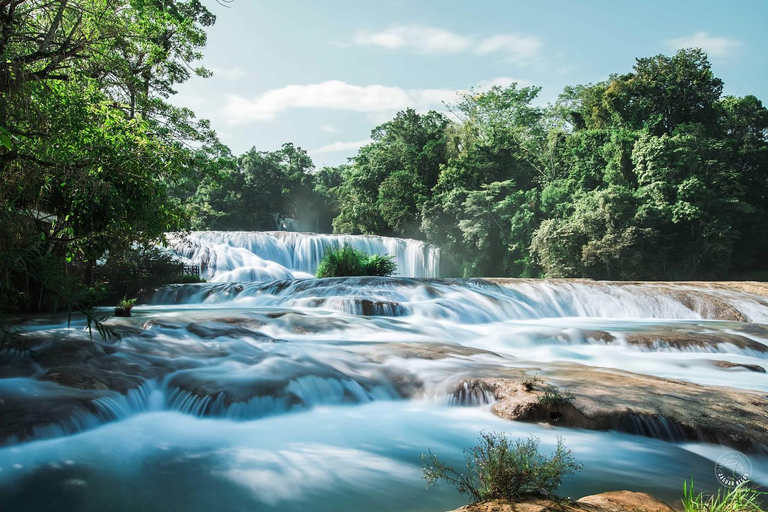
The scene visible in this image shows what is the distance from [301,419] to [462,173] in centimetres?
3234

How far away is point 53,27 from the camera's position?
4.68 m

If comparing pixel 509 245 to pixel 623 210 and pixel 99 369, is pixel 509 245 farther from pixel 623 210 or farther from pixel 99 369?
pixel 99 369

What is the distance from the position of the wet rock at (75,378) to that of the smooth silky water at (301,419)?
0.15 meters

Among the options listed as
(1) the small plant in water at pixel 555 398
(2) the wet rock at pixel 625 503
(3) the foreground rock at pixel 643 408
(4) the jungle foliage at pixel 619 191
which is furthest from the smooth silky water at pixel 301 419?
(4) the jungle foliage at pixel 619 191

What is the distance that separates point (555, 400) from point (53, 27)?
6264 mm

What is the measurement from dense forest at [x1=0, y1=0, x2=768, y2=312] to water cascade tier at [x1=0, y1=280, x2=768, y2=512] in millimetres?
1388

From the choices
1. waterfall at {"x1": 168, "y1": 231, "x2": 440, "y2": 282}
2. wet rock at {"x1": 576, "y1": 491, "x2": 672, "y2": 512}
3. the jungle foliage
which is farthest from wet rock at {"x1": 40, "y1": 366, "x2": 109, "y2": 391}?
the jungle foliage

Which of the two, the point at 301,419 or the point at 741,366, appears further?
the point at 741,366

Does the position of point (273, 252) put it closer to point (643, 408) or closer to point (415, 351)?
point (415, 351)

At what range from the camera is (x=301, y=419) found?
5.53 m

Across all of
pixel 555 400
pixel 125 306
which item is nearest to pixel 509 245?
pixel 125 306

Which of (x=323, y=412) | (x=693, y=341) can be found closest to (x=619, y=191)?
(x=693, y=341)

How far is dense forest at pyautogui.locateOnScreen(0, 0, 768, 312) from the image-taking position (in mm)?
5852

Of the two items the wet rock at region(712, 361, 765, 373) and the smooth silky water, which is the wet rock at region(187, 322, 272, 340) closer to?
the smooth silky water
